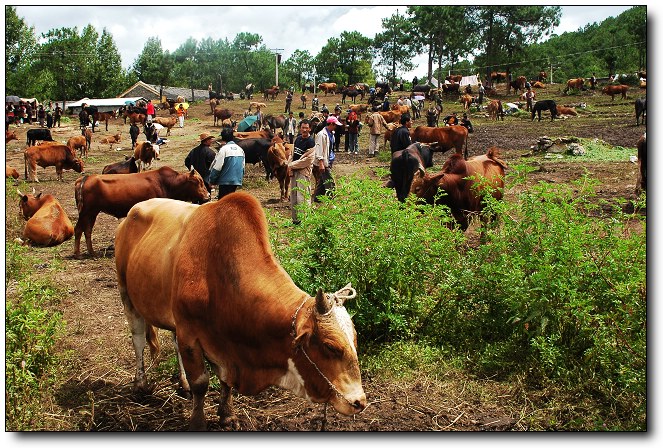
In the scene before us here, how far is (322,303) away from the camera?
3590 millimetres

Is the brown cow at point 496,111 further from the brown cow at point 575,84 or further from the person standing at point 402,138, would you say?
the person standing at point 402,138

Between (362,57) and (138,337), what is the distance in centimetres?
6003

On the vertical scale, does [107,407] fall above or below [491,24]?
below

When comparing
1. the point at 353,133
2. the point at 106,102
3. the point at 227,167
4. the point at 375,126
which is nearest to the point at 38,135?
the point at 353,133

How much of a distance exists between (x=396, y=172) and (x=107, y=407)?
7.67 m

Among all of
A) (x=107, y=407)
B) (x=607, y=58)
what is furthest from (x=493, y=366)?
(x=607, y=58)

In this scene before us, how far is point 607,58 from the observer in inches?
1871

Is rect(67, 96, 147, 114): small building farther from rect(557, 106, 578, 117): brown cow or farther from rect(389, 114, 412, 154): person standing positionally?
rect(389, 114, 412, 154): person standing

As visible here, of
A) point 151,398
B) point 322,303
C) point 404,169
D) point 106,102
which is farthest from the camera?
point 106,102

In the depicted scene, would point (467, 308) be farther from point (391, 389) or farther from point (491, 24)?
point (491, 24)

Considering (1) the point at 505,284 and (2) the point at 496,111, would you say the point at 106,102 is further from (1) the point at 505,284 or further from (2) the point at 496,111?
(1) the point at 505,284

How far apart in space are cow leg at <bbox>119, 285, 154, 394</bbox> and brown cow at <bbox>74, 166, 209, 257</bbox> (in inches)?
208

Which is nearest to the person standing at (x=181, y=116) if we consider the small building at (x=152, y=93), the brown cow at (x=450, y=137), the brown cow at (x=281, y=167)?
the brown cow at (x=450, y=137)

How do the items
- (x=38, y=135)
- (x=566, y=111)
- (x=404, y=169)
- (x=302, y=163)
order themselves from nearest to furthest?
(x=302, y=163) → (x=404, y=169) → (x=38, y=135) → (x=566, y=111)
